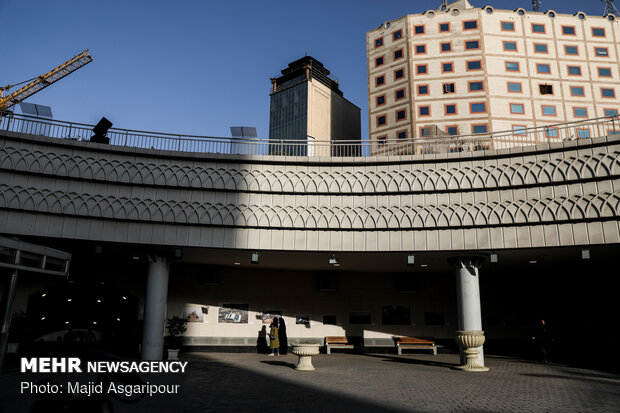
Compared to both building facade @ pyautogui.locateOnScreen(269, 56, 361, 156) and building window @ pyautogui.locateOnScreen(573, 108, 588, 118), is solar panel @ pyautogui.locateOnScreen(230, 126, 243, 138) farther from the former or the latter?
building facade @ pyautogui.locateOnScreen(269, 56, 361, 156)

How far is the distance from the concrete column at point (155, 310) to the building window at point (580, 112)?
35612 millimetres

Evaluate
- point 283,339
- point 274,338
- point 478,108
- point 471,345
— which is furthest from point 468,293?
point 478,108

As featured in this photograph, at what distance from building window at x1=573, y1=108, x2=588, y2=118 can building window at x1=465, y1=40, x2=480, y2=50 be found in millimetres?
9883

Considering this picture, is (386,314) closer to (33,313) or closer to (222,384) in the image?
(222,384)

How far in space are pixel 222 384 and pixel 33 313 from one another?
15.3m

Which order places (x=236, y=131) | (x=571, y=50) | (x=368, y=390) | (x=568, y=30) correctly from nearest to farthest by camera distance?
(x=368, y=390)
(x=236, y=131)
(x=571, y=50)
(x=568, y=30)

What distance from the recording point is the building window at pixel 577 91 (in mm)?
38438

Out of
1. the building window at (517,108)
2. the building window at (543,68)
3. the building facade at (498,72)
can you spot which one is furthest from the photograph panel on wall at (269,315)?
the building window at (543,68)

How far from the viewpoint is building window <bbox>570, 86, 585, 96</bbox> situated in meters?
38.4

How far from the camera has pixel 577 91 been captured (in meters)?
38.6

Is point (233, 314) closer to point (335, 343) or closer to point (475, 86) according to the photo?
point (335, 343)

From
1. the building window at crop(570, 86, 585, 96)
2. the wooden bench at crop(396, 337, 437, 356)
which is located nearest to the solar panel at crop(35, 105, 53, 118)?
the wooden bench at crop(396, 337, 437, 356)

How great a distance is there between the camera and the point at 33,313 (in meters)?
23.1

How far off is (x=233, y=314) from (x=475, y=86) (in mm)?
27889
